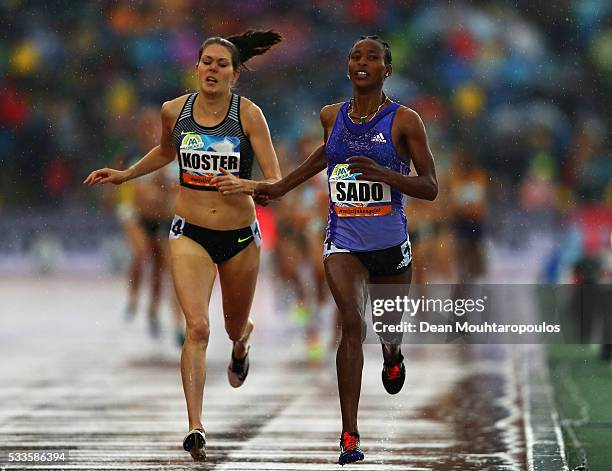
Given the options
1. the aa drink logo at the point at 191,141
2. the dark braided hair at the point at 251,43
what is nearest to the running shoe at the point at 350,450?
the aa drink logo at the point at 191,141

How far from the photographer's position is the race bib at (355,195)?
8.20 meters

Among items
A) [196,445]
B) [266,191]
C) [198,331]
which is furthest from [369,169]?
[196,445]

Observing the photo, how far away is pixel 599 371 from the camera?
572 inches

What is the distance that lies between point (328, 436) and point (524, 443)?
127 cm

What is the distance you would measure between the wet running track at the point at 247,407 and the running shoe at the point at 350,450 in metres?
0.66

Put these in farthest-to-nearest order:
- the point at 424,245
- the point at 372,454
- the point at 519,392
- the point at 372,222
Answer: the point at 424,245, the point at 519,392, the point at 372,454, the point at 372,222

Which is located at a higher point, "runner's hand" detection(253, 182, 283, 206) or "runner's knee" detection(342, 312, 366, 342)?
"runner's hand" detection(253, 182, 283, 206)

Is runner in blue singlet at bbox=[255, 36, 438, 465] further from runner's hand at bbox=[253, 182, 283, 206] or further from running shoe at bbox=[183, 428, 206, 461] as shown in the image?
running shoe at bbox=[183, 428, 206, 461]

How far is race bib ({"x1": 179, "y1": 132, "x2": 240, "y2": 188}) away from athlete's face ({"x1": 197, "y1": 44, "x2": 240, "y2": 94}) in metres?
0.27

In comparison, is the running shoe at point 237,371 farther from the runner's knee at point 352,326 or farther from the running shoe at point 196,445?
the runner's knee at point 352,326

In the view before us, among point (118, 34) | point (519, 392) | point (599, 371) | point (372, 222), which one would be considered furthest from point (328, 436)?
point (118, 34)

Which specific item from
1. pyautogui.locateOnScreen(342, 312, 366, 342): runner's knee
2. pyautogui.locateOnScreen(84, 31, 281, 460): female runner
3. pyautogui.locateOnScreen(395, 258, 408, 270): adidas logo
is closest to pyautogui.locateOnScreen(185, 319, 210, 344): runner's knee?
pyautogui.locateOnScreen(84, 31, 281, 460): female runner

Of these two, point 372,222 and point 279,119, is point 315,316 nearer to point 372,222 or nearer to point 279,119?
point 372,222

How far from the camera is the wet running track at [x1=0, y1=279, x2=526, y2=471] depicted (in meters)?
8.93
